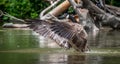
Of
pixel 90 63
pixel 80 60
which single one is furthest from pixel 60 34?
pixel 90 63

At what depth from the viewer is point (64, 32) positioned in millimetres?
10367

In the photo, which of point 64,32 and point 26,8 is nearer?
point 64,32

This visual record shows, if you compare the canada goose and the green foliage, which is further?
the green foliage

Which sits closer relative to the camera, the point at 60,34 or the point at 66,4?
the point at 60,34

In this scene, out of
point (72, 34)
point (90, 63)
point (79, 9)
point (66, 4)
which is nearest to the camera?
point (90, 63)

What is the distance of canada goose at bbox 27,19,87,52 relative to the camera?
33.9ft

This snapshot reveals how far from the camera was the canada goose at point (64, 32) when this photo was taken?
10336mm

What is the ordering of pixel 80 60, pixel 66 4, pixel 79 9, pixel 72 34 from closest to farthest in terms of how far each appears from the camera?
1. pixel 80 60
2. pixel 72 34
3. pixel 79 9
4. pixel 66 4

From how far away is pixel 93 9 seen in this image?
68.0 ft

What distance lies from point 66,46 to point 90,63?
218 cm

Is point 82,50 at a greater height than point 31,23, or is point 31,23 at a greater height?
point 31,23

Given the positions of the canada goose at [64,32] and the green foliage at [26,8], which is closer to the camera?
the canada goose at [64,32]

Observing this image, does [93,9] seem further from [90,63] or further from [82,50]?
[90,63]

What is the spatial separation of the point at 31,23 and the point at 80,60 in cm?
207
